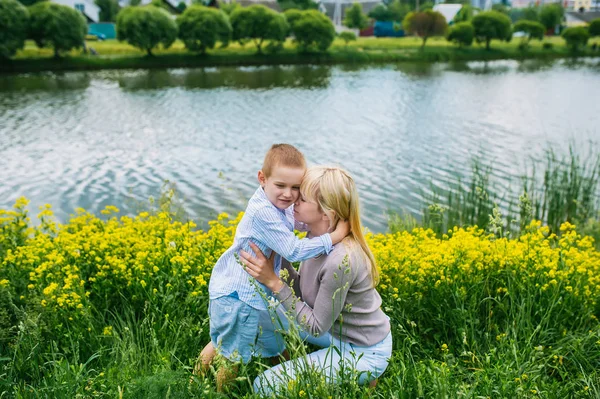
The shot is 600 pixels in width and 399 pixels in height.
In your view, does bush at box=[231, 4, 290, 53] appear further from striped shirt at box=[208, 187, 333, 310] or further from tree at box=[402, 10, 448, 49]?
striped shirt at box=[208, 187, 333, 310]

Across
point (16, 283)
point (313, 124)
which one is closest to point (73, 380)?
point (16, 283)

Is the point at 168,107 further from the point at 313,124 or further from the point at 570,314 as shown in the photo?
the point at 570,314

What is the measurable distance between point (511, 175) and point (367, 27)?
65191 millimetres

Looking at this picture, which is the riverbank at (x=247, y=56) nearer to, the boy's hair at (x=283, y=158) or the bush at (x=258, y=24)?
the bush at (x=258, y=24)

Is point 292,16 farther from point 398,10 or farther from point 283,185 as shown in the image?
point 283,185

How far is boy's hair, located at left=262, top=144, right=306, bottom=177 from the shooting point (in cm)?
303

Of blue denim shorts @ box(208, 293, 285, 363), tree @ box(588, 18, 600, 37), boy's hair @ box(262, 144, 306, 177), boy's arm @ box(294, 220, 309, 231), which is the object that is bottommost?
blue denim shorts @ box(208, 293, 285, 363)

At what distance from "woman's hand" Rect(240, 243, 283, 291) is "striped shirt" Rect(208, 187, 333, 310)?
49mm

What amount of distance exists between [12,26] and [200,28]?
12085 millimetres

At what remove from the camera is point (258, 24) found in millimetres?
43656

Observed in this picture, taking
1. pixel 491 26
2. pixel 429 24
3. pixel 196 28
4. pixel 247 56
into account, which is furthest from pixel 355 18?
pixel 196 28

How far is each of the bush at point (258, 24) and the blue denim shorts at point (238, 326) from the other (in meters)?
41.7

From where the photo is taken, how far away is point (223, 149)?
50.6ft

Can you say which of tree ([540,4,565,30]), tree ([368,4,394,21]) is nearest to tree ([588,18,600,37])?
tree ([540,4,565,30])
